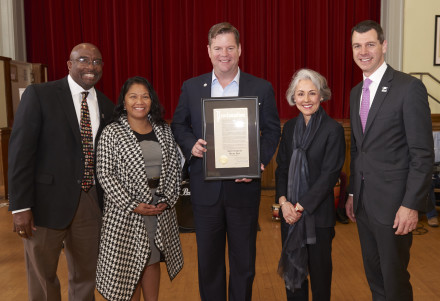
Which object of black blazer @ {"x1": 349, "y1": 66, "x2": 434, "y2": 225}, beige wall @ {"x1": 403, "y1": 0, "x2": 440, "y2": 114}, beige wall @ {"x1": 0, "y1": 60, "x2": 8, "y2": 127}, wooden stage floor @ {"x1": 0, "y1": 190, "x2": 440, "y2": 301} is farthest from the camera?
beige wall @ {"x1": 403, "y1": 0, "x2": 440, "y2": 114}

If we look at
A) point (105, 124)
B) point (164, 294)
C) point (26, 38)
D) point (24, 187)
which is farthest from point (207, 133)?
point (26, 38)

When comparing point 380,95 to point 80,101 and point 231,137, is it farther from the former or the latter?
point 80,101

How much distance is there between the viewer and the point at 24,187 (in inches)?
76.4

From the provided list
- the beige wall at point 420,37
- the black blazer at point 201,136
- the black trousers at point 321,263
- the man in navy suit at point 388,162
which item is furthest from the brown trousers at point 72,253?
the beige wall at point 420,37

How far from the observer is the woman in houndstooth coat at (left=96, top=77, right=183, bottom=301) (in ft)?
6.48

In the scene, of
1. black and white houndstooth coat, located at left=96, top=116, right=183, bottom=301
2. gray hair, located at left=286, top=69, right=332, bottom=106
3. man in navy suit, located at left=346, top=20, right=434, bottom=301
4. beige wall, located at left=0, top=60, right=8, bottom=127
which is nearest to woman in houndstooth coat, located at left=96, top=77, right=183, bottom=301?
black and white houndstooth coat, located at left=96, top=116, right=183, bottom=301

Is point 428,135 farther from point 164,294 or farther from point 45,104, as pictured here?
point 164,294

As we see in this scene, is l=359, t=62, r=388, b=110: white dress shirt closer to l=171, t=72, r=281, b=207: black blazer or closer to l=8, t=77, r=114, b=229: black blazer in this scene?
l=171, t=72, r=281, b=207: black blazer

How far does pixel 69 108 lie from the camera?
2033 millimetres

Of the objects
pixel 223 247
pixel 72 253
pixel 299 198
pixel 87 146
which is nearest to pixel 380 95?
pixel 299 198

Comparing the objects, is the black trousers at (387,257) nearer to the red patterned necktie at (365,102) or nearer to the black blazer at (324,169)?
the black blazer at (324,169)

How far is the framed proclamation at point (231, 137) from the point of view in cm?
195

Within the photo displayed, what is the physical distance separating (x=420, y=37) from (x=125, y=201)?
6.31 m

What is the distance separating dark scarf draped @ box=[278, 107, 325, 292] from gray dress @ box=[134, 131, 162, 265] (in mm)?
710
